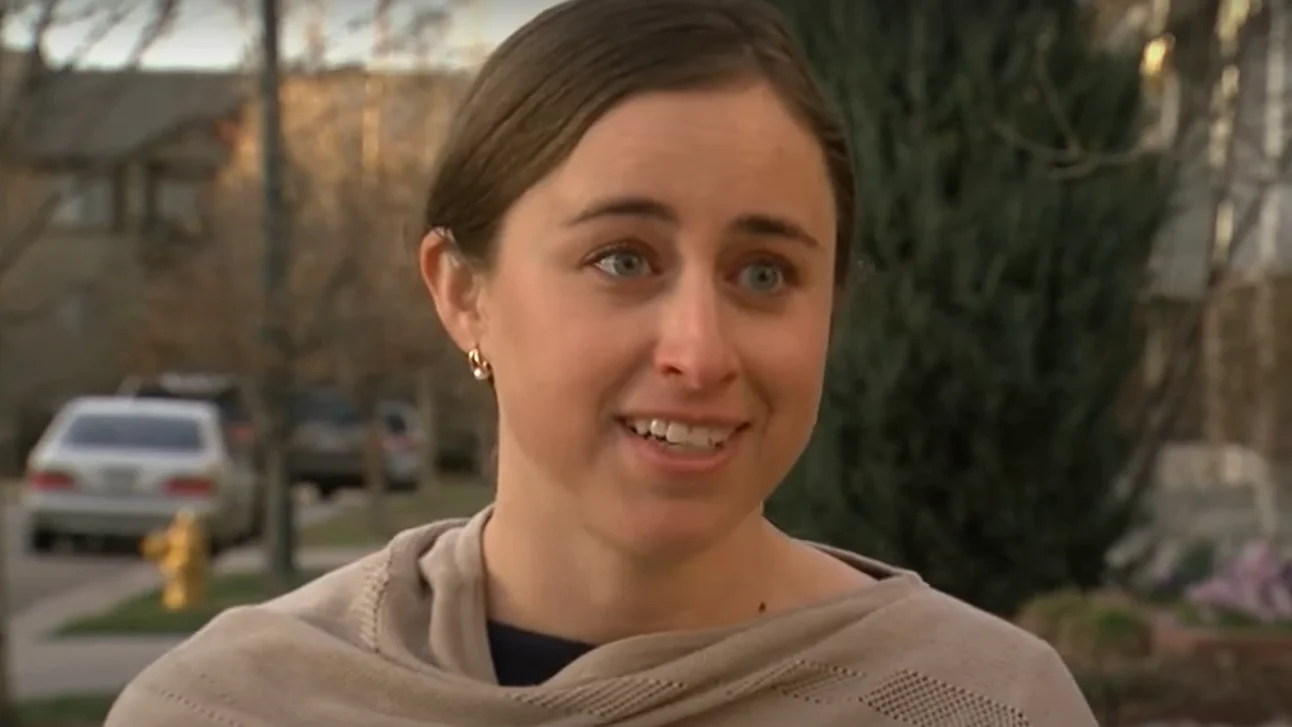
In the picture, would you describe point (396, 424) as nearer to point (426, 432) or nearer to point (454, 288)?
point (426, 432)

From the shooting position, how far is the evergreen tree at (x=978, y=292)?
6.98m

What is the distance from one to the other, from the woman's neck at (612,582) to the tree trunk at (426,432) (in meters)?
17.2

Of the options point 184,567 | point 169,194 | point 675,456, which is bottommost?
point 184,567

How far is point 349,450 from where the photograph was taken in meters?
25.2

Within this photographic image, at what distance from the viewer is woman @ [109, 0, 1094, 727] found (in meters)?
1.66

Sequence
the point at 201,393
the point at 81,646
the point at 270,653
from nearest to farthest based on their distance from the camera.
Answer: the point at 270,653, the point at 81,646, the point at 201,393

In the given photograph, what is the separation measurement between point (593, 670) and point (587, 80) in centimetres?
57

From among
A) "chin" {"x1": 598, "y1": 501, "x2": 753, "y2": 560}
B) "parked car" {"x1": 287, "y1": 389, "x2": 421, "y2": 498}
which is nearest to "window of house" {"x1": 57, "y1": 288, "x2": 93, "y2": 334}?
"parked car" {"x1": 287, "y1": 389, "x2": 421, "y2": 498}

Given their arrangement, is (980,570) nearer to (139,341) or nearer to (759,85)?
(759,85)

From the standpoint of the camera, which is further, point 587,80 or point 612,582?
point 612,582

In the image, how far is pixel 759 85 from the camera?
1715mm

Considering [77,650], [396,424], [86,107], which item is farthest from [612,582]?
[396,424]

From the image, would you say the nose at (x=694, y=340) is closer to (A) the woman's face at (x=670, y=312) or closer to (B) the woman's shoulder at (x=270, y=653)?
(A) the woman's face at (x=670, y=312)

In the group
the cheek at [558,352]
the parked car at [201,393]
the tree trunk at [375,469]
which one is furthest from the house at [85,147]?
the cheek at [558,352]
